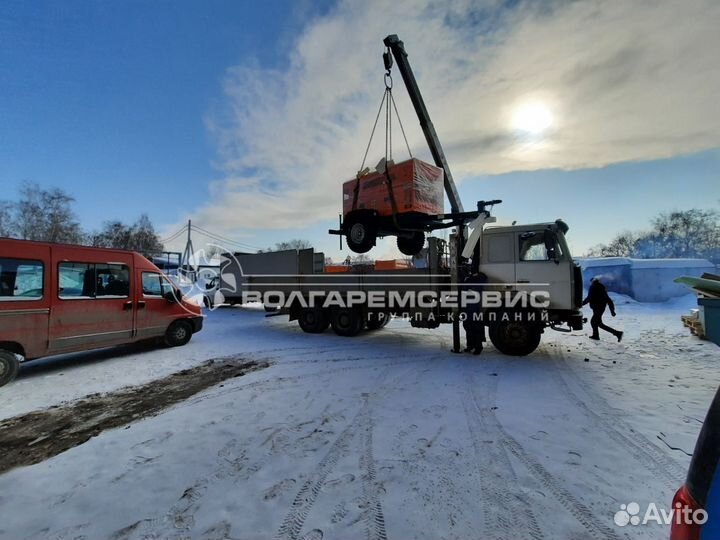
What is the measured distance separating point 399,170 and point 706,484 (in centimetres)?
756

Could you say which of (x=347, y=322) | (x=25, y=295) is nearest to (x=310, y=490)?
(x=25, y=295)

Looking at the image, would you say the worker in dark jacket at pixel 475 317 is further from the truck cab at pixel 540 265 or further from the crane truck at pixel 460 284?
the truck cab at pixel 540 265

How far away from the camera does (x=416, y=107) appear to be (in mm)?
10641

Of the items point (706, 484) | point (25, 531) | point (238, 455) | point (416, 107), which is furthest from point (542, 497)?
point (416, 107)

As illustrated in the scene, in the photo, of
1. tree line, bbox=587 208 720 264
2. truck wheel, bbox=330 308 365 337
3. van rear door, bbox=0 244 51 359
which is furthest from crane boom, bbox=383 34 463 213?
tree line, bbox=587 208 720 264

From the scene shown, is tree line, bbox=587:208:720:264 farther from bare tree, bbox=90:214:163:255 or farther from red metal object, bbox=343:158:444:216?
bare tree, bbox=90:214:163:255

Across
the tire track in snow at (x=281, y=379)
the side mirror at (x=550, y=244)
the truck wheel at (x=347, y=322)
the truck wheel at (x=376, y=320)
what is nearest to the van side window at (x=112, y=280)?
the tire track in snow at (x=281, y=379)

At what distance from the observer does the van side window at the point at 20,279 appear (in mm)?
5172

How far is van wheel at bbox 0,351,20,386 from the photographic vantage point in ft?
16.9

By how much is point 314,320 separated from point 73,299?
5.54 metres

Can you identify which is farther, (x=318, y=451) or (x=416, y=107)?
(x=416, y=107)

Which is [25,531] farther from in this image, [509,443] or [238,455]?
[509,443]

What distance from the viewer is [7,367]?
5180 mm

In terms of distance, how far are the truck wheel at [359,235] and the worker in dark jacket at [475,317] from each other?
9.46 feet
